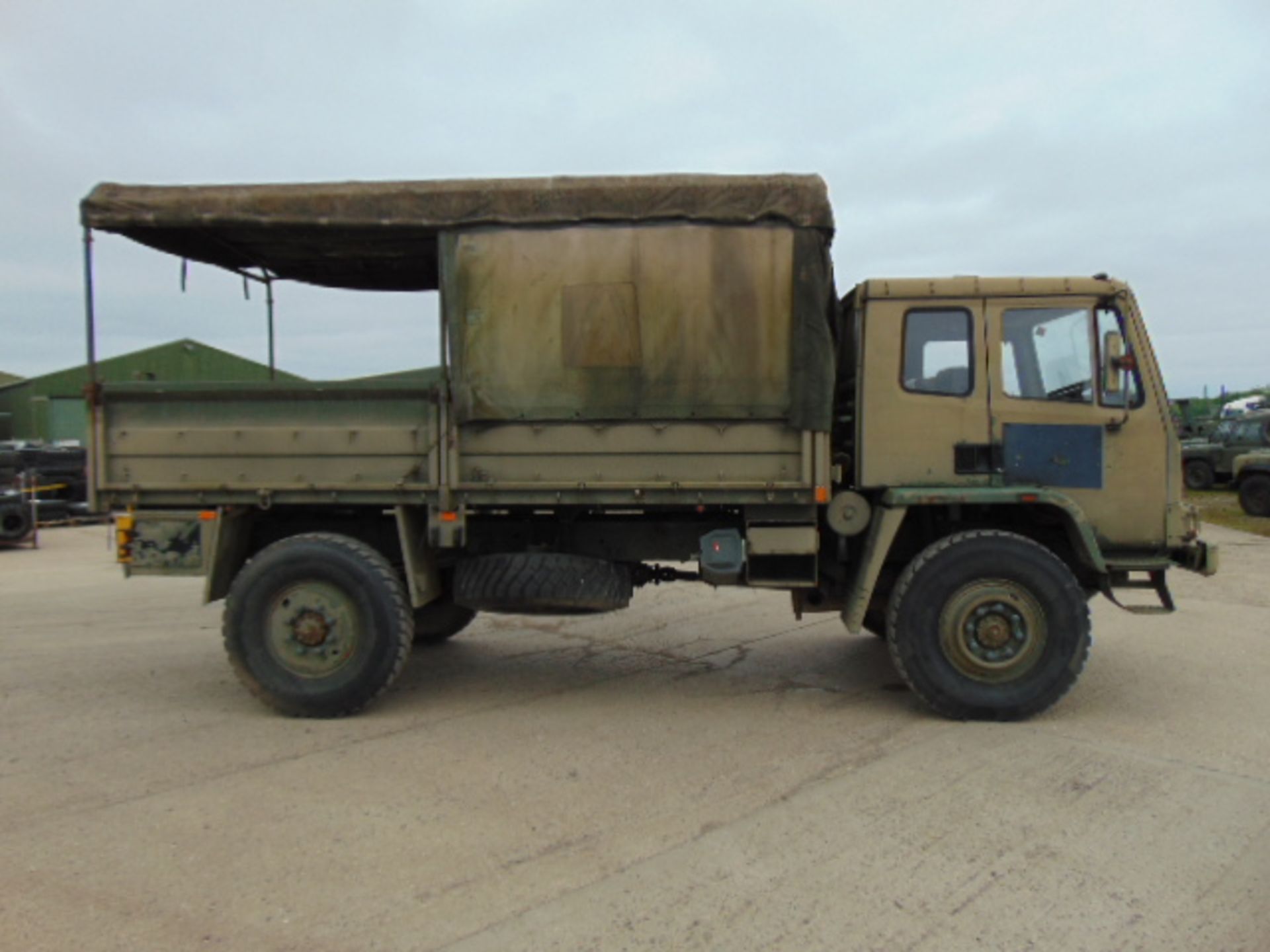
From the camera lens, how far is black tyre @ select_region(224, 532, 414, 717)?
5113mm

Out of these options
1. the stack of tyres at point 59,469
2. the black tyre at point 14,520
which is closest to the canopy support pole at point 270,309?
the black tyre at point 14,520

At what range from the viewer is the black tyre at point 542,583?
5.26 metres

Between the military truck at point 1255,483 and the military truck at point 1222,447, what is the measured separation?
4.26 meters

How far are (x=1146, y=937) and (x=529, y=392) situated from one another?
12.2 feet

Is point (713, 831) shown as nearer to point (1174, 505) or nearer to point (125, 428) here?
point (1174, 505)

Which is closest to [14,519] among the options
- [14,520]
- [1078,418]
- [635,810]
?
[14,520]

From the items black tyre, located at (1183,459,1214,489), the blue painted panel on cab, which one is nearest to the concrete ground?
the blue painted panel on cab

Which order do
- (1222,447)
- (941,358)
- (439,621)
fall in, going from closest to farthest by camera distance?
(941,358) → (439,621) → (1222,447)

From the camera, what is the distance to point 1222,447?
22781 millimetres

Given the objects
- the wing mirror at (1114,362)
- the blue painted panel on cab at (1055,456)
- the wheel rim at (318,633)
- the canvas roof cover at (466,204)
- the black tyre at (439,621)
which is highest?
the canvas roof cover at (466,204)

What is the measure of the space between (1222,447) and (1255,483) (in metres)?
5.90

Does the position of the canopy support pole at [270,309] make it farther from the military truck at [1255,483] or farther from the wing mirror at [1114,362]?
the military truck at [1255,483]

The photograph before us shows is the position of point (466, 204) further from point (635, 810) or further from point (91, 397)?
point (635, 810)

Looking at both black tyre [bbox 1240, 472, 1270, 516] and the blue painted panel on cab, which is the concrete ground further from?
black tyre [bbox 1240, 472, 1270, 516]
